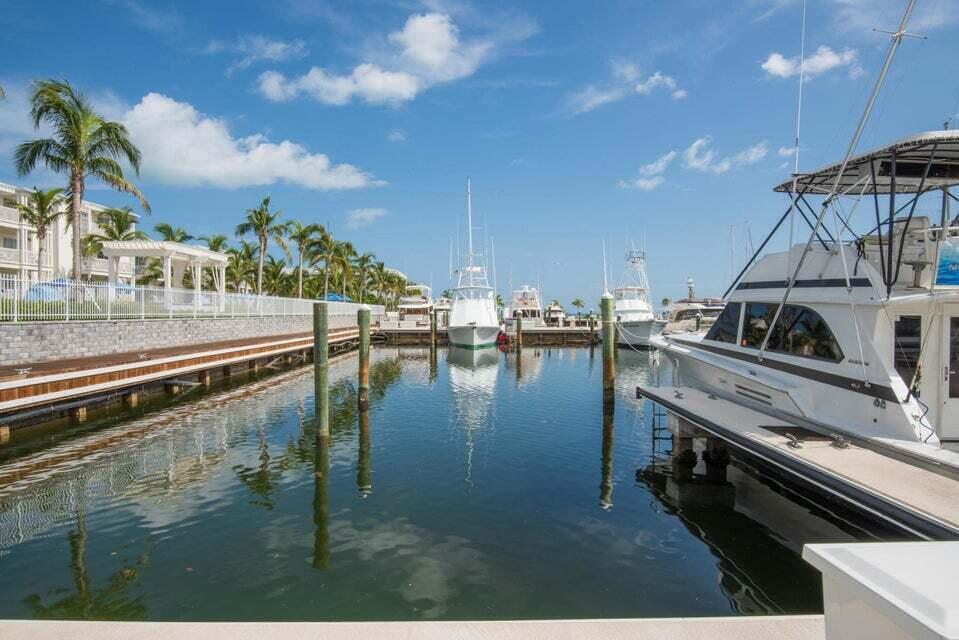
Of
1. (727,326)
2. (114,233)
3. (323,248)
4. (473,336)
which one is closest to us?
(727,326)

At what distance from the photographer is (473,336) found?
132ft

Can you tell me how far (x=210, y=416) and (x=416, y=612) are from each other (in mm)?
11812

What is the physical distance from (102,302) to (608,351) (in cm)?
1582

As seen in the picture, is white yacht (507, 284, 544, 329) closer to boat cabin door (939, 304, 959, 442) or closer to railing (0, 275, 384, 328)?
railing (0, 275, 384, 328)

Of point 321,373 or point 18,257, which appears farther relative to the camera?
point 18,257

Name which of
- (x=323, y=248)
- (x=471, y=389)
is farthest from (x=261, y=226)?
(x=471, y=389)

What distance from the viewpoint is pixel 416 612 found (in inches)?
230

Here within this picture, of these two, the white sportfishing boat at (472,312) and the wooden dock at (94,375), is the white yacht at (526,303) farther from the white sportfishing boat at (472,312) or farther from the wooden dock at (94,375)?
the wooden dock at (94,375)

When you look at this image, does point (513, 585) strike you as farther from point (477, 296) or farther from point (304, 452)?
point (477, 296)

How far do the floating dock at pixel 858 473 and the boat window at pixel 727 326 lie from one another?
2313 mm

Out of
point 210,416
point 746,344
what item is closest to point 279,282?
point 210,416

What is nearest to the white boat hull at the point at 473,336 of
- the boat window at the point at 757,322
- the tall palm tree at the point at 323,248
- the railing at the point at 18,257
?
the tall palm tree at the point at 323,248

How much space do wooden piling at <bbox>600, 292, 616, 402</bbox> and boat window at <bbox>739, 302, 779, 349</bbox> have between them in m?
5.76

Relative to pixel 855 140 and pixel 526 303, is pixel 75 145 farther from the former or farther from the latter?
pixel 526 303
